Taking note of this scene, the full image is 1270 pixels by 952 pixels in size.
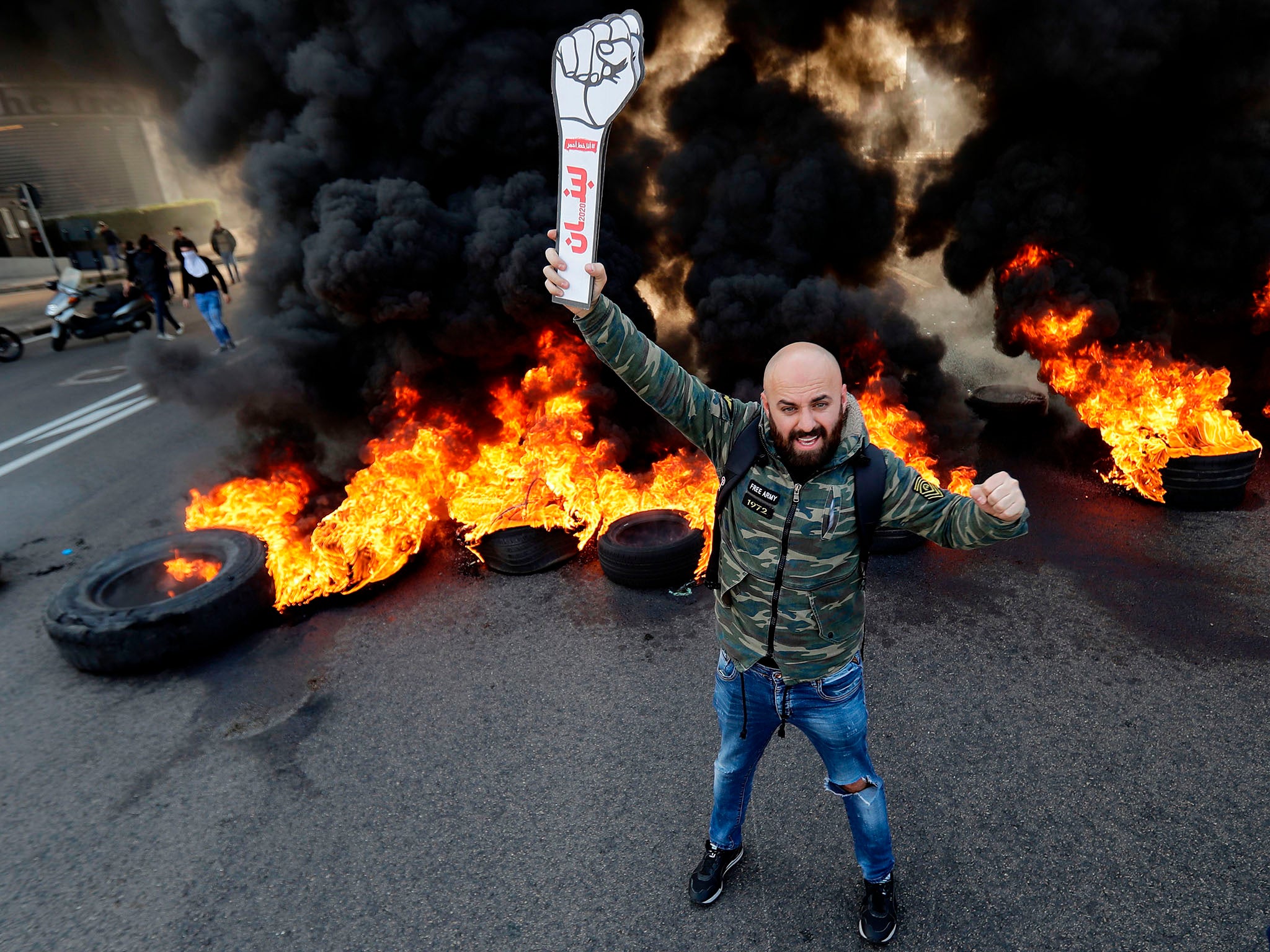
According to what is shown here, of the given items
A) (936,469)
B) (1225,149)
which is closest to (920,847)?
(936,469)

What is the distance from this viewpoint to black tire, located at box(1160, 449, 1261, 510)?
613 centimetres

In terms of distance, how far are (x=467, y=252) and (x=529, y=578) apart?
3360 mm

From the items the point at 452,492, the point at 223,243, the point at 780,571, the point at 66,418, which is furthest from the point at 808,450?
the point at 223,243

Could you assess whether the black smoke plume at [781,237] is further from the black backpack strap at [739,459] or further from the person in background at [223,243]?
the person in background at [223,243]

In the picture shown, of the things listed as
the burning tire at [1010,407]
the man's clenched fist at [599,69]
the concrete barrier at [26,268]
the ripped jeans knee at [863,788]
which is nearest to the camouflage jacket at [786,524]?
the ripped jeans knee at [863,788]

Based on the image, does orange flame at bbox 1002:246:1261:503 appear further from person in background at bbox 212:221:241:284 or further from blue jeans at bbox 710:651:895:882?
person in background at bbox 212:221:241:284

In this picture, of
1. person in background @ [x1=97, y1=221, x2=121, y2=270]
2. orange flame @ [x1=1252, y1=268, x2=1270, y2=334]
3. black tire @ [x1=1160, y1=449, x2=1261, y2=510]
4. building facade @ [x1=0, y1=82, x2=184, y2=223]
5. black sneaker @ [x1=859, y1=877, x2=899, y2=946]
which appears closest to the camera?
black sneaker @ [x1=859, y1=877, x2=899, y2=946]

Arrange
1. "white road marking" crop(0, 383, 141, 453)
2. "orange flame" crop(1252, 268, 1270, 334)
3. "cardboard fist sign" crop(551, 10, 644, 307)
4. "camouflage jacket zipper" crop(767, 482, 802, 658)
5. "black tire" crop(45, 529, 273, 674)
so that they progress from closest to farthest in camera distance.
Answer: "camouflage jacket zipper" crop(767, 482, 802, 658), "cardboard fist sign" crop(551, 10, 644, 307), "black tire" crop(45, 529, 273, 674), "orange flame" crop(1252, 268, 1270, 334), "white road marking" crop(0, 383, 141, 453)

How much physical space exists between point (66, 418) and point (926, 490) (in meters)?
12.3

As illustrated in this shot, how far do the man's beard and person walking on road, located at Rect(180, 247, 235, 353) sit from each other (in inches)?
498

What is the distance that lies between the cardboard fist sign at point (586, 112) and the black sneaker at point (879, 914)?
260cm

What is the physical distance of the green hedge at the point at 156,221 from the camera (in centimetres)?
2227

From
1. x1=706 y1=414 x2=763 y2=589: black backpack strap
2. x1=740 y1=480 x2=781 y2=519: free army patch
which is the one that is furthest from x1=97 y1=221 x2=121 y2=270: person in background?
x1=740 y1=480 x2=781 y2=519: free army patch

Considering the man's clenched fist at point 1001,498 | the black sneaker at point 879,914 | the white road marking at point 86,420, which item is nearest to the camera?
the man's clenched fist at point 1001,498
